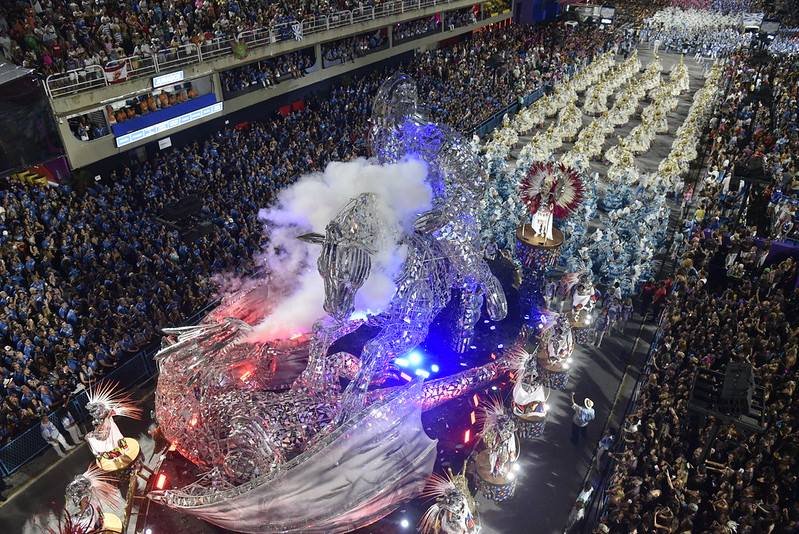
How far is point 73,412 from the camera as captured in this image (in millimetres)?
11023

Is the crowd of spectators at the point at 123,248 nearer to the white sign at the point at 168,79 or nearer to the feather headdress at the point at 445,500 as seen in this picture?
the white sign at the point at 168,79

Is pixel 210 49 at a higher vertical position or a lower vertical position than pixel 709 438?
higher

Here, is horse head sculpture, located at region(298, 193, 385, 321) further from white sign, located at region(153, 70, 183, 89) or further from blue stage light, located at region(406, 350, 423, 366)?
white sign, located at region(153, 70, 183, 89)

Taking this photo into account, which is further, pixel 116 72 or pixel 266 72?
pixel 266 72

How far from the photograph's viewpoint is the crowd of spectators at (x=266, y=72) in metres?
22.7

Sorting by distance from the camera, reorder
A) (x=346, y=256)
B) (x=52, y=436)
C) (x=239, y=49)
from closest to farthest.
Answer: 1. (x=346, y=256)
2. (x=52, y=436)
3. (x=239, y=49)

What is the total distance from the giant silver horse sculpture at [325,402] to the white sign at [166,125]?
11.4 metres

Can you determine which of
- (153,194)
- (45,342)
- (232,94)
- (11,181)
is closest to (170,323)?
(45,342)

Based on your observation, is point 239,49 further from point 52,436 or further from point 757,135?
point 757,135

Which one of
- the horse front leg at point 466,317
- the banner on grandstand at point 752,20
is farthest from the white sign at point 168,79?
the banner on grandstand at point 752,20

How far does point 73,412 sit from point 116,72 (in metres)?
10.9

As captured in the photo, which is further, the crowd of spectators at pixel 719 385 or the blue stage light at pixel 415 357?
the blue stage light at pixel 415 357

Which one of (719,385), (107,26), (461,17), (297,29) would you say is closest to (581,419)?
(719,385)

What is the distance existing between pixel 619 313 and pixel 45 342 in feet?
41.0
